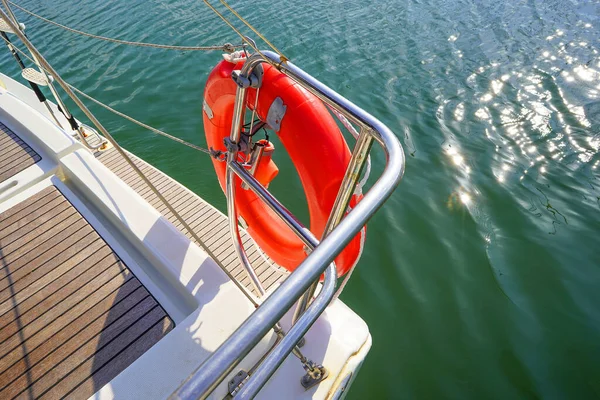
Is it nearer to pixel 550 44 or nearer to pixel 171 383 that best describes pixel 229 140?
pixel 171 383

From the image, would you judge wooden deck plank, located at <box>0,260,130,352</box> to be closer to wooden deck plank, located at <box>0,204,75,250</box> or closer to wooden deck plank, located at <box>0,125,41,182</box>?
wooden deck plank, located at <box>0,204,75,250</box>

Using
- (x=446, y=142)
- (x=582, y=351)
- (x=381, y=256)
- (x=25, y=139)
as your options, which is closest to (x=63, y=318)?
(x=25, y=139)

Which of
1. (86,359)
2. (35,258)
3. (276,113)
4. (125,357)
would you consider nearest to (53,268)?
(35,258)

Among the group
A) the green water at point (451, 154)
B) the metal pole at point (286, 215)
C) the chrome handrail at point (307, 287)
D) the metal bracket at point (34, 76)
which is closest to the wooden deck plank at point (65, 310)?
the metal pole at point (286, 215)

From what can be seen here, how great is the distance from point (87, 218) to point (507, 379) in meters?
2.90

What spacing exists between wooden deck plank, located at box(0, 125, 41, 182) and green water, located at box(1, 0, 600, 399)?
1494 mm

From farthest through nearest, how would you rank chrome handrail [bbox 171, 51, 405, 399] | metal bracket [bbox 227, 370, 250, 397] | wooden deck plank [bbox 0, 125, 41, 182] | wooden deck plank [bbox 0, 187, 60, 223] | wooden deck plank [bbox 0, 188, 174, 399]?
1. wooden deck plank [bbox 0, 125, 41, 182]
2. wooden deck plank [bbox 0, 187, 60, 223]
3. wooden deck plank [bbox 0, 188, 174, 399]
4. metal bracket [bbox 227, 370, 250, 397]
5. chrome handrail [bbox 171, 51, 405, 399]

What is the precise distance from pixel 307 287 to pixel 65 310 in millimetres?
1644

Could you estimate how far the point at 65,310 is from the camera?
5.81 feet

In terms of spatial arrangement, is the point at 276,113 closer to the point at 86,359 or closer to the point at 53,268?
the point at 86,359

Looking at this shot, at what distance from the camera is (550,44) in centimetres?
543

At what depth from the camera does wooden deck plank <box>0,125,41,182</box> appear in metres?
2.49

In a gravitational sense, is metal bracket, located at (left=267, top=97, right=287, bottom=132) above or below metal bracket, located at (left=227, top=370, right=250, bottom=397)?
above

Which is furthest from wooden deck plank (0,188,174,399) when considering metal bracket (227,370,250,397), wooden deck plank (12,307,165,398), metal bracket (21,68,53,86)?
metal bracket (21,68,53,86)
